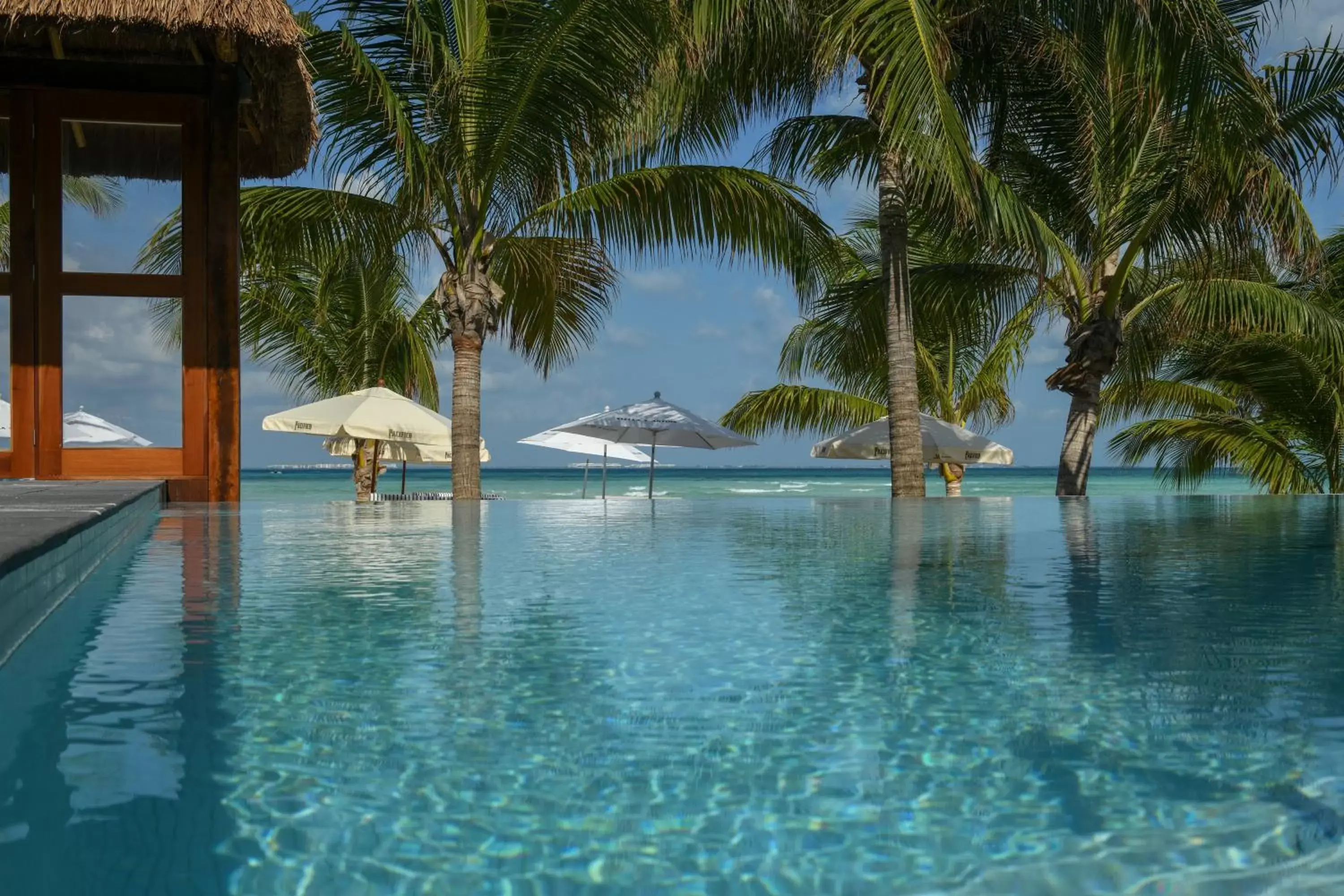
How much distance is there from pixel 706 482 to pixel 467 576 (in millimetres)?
49689

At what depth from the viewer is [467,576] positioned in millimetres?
3770

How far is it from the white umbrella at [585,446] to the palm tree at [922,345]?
2.69 metres

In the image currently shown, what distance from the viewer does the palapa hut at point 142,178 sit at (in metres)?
6.75

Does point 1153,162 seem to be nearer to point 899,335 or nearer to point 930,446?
point 899,335

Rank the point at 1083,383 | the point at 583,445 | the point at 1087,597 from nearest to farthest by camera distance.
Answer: the point at 1087,597 < the point at 1083,383 < the point at 583,445

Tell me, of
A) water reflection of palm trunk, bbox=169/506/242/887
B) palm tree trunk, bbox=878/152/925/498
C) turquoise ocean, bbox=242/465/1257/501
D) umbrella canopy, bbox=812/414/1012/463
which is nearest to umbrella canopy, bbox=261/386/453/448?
palm tree trunk, bbox=878/152/925/498

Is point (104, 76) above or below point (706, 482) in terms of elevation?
above

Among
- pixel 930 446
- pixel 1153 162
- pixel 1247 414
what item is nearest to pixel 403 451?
pixel 930 446

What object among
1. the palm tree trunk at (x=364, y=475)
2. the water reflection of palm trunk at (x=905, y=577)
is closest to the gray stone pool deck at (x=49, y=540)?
the water reflection of palm trunk at (x=905, y=577)

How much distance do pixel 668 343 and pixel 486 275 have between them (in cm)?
5777

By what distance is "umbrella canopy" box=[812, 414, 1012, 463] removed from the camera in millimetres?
16750

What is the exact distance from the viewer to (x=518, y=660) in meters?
2.32

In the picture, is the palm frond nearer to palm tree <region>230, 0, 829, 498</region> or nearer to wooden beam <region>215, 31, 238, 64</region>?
palm tree <region>230, 0, 829, 498</region>

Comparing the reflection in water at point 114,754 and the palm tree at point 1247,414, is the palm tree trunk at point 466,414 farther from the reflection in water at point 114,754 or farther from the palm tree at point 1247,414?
the palm tree at point 1247,414
